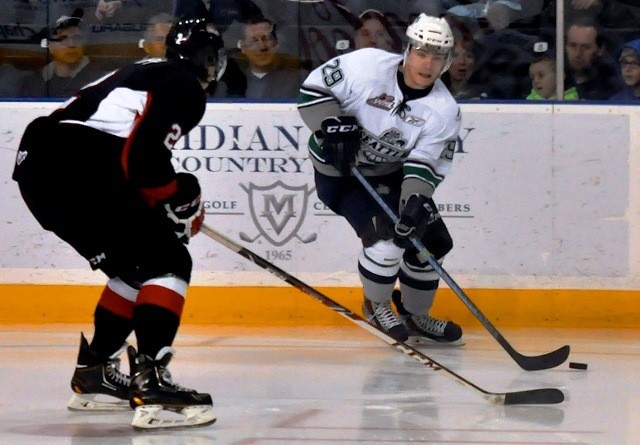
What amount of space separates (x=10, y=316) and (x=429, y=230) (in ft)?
5.53

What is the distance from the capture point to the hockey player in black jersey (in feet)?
9.51

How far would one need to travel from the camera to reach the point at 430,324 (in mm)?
4395

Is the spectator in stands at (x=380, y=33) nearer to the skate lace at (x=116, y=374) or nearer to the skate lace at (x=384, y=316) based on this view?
the skate lace at (x=384, y=316)

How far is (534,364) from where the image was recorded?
387 cm

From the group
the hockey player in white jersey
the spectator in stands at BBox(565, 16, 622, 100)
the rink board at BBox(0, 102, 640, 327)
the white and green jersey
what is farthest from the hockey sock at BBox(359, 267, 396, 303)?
the spectator in stands at BBox(565, 16, 622, 100)

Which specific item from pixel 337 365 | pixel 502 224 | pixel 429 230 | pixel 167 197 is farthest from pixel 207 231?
pixel 502 224

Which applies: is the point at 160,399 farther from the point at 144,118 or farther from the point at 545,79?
the point at 545,79

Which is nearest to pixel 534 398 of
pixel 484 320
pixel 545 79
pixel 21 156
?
pixel 484 320

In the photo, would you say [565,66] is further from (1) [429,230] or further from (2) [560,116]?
(1) [429,230]

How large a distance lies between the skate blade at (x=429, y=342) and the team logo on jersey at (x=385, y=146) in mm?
665

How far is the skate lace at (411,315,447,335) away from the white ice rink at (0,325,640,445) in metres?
0.12

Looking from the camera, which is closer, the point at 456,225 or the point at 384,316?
the point at 384,316

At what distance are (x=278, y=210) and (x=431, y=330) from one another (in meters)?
0.79

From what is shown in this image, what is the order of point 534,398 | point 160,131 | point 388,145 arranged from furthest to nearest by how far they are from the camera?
1. point 388,145
2. point 534,398
3. point 160,131
